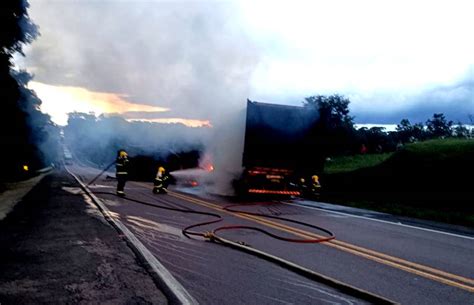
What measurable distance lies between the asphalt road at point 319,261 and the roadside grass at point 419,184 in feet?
14.2

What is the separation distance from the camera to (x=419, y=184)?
1583 cm

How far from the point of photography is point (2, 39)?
16.9 meters

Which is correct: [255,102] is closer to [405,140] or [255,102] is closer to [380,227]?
[380,227]

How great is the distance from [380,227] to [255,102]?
6458 mm

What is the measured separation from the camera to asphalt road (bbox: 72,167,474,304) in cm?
443

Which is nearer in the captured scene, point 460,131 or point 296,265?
point 296,265

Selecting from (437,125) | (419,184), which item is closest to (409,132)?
(437,125)

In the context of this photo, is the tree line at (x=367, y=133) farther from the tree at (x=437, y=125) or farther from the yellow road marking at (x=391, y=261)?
the yellow road marking at (x=391, y=261)

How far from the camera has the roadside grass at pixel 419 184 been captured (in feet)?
43.5

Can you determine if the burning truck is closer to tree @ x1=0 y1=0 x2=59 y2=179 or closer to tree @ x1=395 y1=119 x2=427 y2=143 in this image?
tree @ x1=0 y1=0 x2=59 y2=179

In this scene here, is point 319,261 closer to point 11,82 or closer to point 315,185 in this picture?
point 315,185

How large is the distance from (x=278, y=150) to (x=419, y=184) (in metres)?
6.12

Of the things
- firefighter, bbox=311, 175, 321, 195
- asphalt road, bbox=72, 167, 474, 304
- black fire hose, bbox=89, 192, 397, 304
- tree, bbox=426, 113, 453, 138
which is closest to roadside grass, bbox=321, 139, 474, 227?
firefighter, bbox=311, 175, 321, 195

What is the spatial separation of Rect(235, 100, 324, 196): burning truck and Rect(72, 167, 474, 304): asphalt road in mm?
4469
